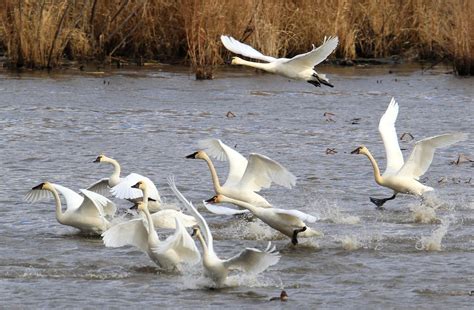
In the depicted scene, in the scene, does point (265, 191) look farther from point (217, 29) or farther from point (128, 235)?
point (217, 29)

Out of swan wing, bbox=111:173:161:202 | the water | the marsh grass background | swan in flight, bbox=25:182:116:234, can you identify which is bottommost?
the water

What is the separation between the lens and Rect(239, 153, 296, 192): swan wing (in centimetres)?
1020

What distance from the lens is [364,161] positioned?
1399 cm

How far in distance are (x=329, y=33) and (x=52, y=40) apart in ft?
15.9

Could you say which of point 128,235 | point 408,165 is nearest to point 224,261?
point 128,235

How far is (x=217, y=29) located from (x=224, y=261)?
12.3 m

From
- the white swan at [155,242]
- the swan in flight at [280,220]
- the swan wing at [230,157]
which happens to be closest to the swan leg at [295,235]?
the swan in flight at [280,220]

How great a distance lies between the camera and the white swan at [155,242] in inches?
323

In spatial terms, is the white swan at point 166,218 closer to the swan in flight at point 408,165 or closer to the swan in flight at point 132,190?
the swan in flight at point 132,190

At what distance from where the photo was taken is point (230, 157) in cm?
1131

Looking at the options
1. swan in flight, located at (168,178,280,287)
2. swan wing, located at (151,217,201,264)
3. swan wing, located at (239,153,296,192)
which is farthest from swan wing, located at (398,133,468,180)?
swan in flight, located at (168,178,280,287)

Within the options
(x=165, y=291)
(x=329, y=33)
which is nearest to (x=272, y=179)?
(x=165, y=291)

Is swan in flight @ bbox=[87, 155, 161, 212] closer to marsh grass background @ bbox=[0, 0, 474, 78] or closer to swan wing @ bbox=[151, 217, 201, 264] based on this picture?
swan wing @ bbox=[151, 217, 201, 264]

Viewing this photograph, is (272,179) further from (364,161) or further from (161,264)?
(364,161)
